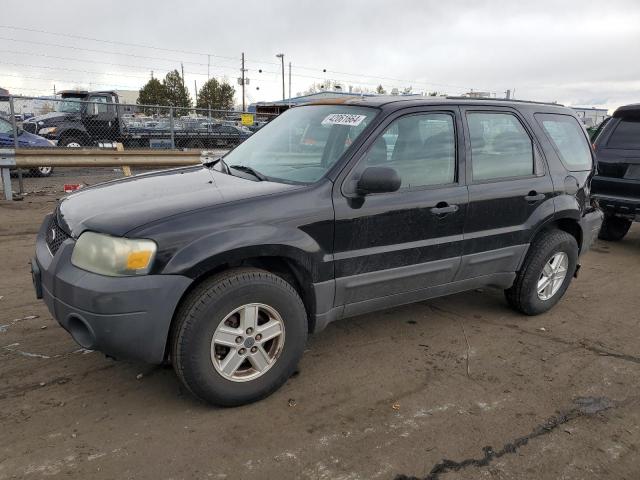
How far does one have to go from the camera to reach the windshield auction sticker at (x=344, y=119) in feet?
11.4

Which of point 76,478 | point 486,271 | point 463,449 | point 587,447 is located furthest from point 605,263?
point 76,478

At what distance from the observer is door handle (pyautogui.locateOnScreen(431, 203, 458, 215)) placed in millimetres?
3564

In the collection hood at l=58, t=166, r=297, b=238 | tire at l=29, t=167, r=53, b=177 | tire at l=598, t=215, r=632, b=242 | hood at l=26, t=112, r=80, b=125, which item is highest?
hood at l=26, t=112, r=80, b=125

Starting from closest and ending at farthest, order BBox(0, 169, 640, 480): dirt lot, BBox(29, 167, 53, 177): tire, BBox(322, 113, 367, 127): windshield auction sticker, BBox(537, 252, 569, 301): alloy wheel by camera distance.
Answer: BBox(0, 169, 640, 480): dirt lot
BBox(322, 113, 367, 127): windshield auction sticker
BBox(537, 252, 569, 301): alloy wheel
BBox(29, 167, 53, 177): tire

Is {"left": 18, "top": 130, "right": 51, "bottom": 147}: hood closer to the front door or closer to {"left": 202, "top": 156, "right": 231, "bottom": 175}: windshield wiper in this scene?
{"left": 202, "top": 156, "right": 231, "bottom": 175}: windshield wiper

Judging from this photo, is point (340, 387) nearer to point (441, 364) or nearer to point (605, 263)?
point (441, 364)

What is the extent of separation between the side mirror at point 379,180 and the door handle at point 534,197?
1510 millimetres

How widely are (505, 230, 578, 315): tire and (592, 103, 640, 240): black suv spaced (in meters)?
2.78

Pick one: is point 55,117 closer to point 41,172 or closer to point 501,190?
point 41,172

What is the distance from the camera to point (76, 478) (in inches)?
93.4

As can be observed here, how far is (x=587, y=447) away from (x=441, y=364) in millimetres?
1075

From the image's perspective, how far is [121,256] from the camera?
8.55ft

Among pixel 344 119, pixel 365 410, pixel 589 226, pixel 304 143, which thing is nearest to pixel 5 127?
pixel 304 143

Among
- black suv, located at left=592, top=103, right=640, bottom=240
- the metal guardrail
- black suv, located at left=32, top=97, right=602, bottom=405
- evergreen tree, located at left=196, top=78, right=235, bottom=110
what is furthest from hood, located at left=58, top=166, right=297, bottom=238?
evergreen tree, located at left=196, top=78, right=235, bottom=110
